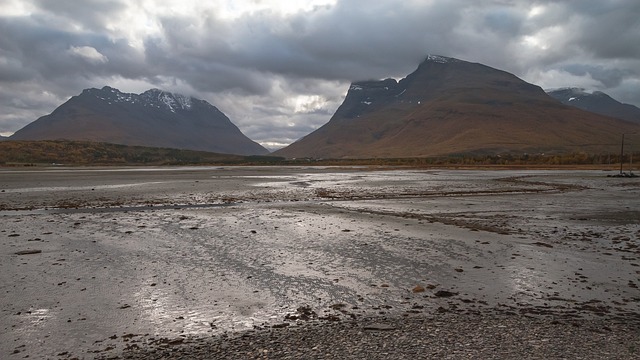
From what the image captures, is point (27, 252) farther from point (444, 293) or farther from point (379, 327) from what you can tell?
point (444, 293)

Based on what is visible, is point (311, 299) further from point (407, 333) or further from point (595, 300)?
point (595, 300)

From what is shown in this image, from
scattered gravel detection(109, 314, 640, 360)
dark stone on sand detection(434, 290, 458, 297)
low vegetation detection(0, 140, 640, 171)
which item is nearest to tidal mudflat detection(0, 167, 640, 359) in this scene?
dark stone on sand detection(434, 290, 458, 297)

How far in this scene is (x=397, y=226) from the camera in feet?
62.8

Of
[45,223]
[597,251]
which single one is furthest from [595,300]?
[45,223]

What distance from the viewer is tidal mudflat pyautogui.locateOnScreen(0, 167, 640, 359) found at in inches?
310

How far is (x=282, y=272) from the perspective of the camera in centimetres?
1151

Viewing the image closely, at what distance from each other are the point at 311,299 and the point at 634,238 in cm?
1404

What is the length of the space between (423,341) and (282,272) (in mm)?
5431

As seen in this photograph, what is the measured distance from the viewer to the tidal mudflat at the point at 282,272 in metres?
7.88

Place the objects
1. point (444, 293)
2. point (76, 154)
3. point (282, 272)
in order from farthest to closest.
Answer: point (76, 154) → point (282, 272) → point (444, 293)

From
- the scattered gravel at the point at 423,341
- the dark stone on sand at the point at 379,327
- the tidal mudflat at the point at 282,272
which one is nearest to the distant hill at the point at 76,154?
the tidal mudflat at the point at 282,272

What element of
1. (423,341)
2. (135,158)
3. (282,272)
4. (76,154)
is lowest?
(282,272)

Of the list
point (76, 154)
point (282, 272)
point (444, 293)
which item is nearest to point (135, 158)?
point (76, 154)

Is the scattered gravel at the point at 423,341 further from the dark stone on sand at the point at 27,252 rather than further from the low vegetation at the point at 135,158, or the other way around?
the low vegetation at the point at 135,158
